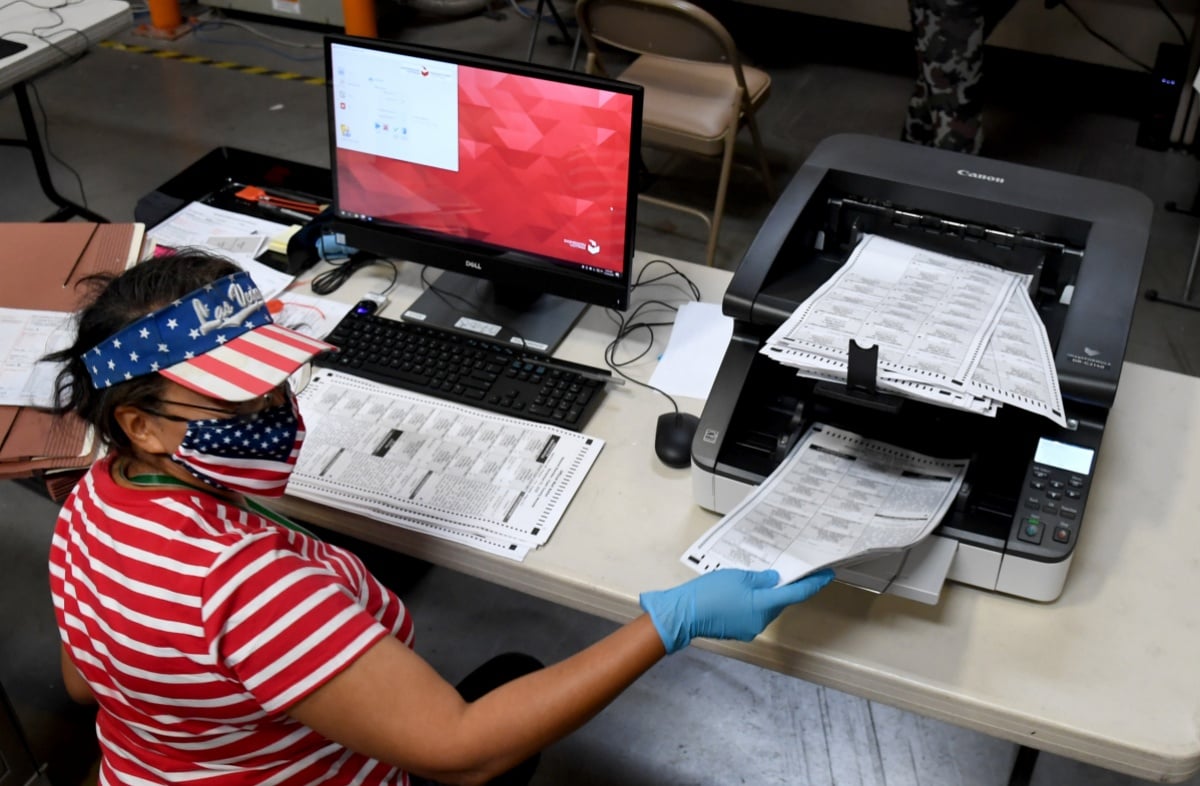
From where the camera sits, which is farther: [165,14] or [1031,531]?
[165,14]

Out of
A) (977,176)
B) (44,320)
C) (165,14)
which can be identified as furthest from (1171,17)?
(165,14)

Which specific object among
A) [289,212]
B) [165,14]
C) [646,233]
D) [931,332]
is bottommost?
[646,233]

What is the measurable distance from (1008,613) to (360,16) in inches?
153

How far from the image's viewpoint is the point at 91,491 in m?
1.02

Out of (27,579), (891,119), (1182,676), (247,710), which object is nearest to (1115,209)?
(1182,676)

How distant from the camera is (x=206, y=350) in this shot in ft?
3.25

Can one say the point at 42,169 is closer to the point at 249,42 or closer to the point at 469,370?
the point at 249,42

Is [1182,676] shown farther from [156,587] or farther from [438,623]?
[438,623]

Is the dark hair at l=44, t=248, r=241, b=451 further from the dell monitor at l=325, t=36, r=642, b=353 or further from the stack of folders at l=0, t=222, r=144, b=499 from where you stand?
the dell monitor at l=325, t=36, r=642, b=353

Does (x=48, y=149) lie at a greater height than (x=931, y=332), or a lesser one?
lesser

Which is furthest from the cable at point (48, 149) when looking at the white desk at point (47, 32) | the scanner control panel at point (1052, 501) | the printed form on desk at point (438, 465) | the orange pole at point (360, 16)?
the scanner control panel at point (1052, 501)

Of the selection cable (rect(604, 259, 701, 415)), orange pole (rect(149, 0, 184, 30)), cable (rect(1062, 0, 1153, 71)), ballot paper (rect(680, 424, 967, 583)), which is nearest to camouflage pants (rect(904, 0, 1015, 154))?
cable (rect(1062, 0, 1153, 71))

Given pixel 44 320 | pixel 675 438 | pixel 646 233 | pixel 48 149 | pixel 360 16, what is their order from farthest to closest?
pixel 360 16
pixel 48 149
pixel 646 233
pixel 44 320
pixel 675 438

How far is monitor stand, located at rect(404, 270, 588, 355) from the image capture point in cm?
161
